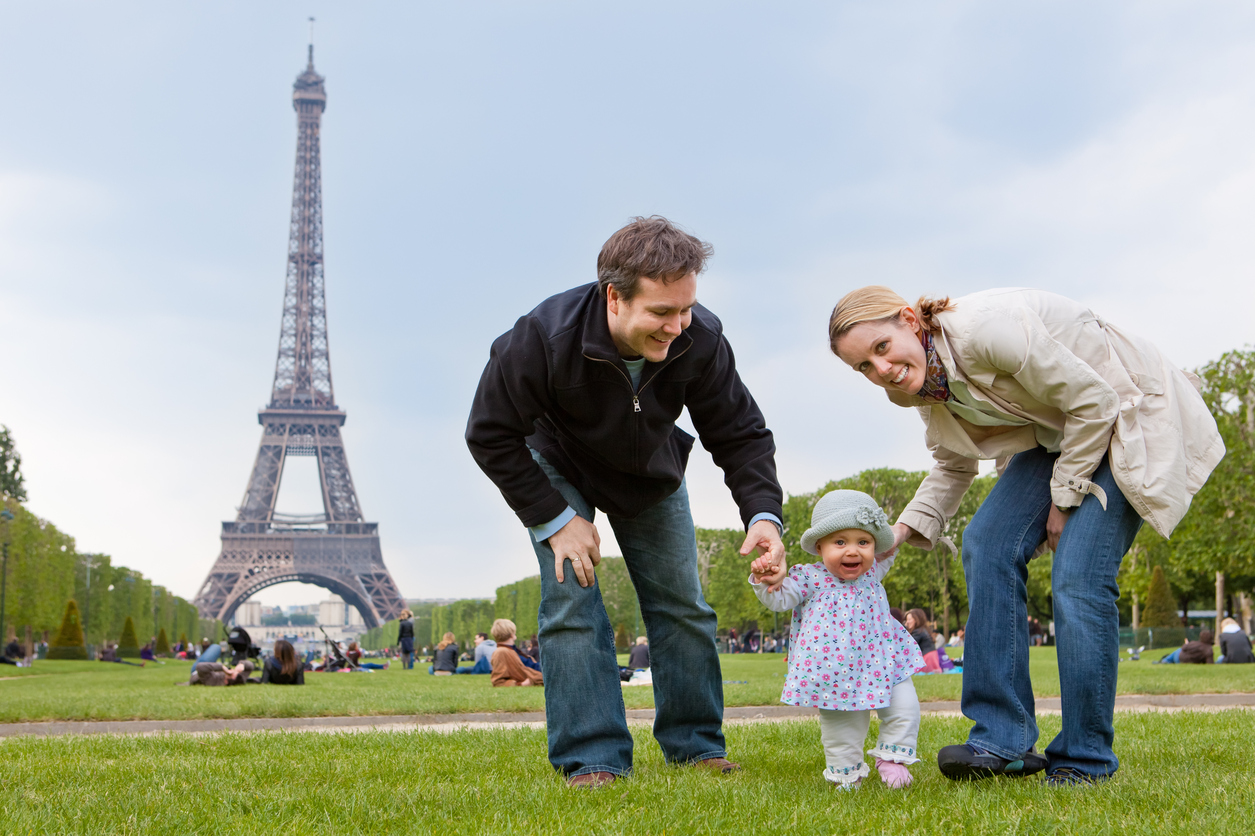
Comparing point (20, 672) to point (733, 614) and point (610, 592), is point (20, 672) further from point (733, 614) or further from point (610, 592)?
point (610, 592)

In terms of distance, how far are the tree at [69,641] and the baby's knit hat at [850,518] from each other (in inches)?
1503

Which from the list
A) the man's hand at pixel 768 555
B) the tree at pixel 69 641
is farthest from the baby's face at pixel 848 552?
the tree at pixel 69 641

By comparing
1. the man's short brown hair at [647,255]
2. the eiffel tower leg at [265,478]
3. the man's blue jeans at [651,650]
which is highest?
the eiffel tower leg at [265,478]

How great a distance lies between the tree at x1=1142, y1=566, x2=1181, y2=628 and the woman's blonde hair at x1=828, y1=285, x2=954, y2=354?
39.9 meters

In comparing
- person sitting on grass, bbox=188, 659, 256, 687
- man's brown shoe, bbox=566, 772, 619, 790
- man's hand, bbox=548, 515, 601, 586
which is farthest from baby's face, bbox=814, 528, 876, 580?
person sitting on grass, bbox=188, 659, 256, 687

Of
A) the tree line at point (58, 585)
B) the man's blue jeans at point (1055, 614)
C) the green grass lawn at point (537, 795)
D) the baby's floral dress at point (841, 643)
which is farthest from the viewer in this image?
the tree line at point (58, 585)

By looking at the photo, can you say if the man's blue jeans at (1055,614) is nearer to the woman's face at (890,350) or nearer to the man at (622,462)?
the woman's face at (890,350)

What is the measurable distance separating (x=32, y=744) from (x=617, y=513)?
329 cm

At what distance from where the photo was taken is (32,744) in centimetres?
515

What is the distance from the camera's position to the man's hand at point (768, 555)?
367cm

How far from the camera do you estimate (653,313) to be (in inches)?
135

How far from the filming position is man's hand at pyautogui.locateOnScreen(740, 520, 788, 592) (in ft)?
12.0

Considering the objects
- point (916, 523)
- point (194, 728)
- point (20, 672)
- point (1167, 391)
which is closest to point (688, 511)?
point (916, 523)

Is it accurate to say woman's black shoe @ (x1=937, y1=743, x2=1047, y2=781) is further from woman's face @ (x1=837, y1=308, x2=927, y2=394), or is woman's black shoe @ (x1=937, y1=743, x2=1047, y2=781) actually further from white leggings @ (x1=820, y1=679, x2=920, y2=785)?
woman's face @ (x1=837, y1=308, x2=927, y2=394)
